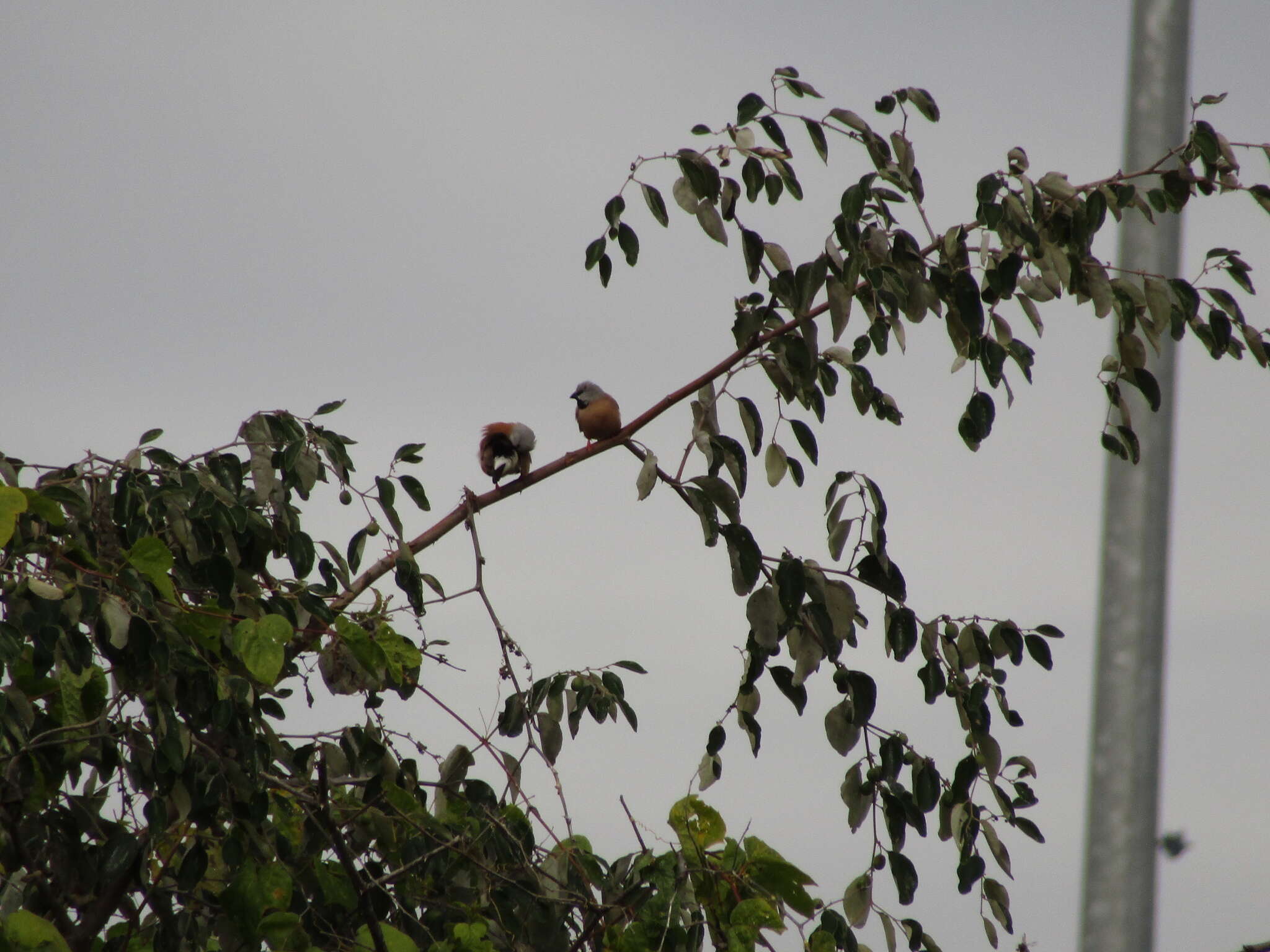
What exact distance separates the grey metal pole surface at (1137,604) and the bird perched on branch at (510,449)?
124cm

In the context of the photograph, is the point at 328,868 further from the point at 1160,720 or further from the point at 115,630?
A: the point at 1160,720

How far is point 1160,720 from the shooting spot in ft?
6.57

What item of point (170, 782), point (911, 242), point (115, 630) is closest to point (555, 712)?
point (170, 782)

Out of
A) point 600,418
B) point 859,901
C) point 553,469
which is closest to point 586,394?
point 600,418

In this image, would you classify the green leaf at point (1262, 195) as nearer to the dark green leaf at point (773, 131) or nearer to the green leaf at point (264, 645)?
the dark green leaf at point (773, 131)

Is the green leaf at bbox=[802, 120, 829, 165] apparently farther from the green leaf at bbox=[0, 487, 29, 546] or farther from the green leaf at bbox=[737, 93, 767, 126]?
the green leaf at bbox=[0, 487, 29, 546]

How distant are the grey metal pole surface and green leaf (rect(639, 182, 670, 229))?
807 mm

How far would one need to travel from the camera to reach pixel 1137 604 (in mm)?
2027

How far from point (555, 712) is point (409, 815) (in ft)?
1.03

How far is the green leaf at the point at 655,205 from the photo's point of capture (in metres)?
1.94

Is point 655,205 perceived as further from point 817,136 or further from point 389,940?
point 389,940

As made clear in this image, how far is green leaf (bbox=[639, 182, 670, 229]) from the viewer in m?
1.94

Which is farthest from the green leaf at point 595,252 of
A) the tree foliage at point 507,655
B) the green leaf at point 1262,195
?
the green leaf at point 1262,195

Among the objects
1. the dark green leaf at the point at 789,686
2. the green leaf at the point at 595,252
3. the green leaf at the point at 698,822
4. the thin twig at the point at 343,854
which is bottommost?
the thin twig at the point at 343,854
